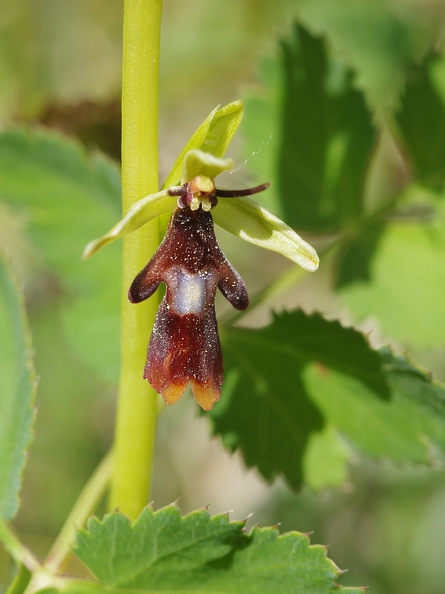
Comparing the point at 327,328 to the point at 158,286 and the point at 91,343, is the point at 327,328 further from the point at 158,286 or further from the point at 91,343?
the point at 91,343

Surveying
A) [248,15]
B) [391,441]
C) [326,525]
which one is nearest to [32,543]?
[326,525]

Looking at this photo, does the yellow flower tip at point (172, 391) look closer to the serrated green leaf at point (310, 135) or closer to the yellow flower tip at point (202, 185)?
the yellow flower tip at point (202, 185)

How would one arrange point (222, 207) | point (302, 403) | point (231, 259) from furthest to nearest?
1. point (231, 259)
2. point (302, 403)
3. point (222, 207)

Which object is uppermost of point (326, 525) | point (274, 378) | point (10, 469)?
point (326, 525)

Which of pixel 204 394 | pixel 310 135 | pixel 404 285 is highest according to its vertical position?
pixel 310 135

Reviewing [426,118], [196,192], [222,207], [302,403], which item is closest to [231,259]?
[426,118]

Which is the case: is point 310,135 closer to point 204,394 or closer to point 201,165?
point 201,165

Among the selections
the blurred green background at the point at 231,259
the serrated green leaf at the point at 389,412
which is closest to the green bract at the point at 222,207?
the serrated green leaf at the point at 389,412

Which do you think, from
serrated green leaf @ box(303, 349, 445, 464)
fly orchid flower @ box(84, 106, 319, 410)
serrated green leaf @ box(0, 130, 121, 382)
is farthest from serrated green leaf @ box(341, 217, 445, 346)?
fly orchid flower @ box(84, 106, 319, 410)
